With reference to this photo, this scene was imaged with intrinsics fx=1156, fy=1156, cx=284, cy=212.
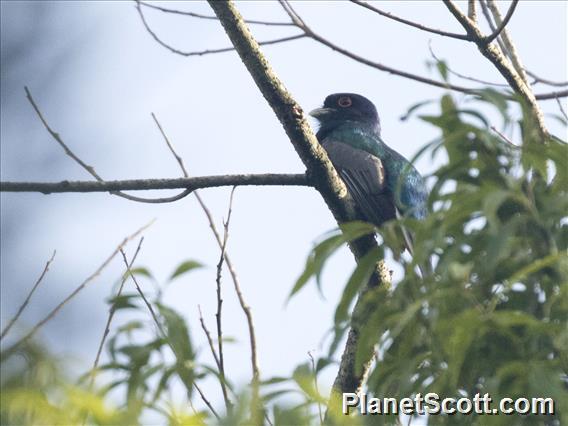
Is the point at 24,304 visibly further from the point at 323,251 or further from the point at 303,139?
the point at 303,139

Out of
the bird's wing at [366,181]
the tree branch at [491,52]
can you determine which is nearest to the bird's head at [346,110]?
the bird's wing at [366,181]

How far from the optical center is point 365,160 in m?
9.66

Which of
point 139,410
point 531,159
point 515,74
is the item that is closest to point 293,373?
point 139,410

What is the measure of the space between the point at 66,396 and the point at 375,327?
5.13 feet

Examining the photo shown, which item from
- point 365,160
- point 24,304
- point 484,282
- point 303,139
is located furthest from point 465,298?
point 365,160

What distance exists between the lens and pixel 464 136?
13.9 feet

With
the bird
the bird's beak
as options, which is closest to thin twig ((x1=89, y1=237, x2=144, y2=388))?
the bird

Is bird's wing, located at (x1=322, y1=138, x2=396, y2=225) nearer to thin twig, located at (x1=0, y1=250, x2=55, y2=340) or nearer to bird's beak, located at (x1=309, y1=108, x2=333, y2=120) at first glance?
bird's beak, located at (x1=309, y1=108, x2=333, y2=120)

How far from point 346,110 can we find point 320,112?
1.13 feet

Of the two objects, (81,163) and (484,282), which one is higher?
(81,163)

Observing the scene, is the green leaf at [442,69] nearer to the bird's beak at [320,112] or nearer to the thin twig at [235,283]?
the thin twig at [235,283]

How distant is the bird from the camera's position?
29.1ft

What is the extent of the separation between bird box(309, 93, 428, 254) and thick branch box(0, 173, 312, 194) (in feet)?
4.79

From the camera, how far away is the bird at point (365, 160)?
29.1ft
